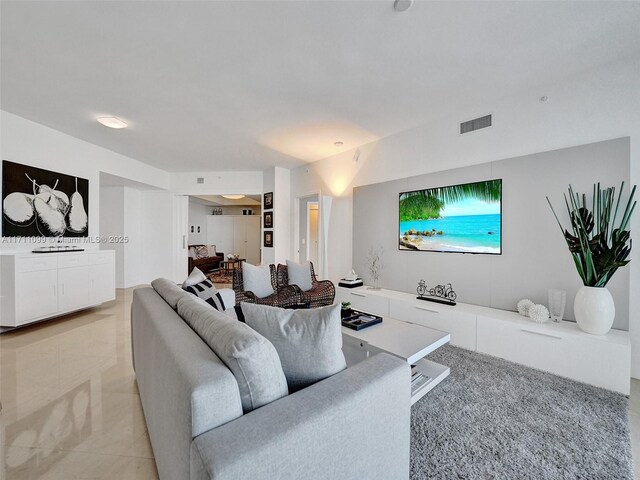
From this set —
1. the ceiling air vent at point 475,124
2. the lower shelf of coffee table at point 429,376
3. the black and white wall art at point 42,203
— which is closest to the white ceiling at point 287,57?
the ceiling air vent at point 475,124

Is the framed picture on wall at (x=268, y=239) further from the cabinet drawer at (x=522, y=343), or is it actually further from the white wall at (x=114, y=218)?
the cabinet drawer at (x=522, y=343)

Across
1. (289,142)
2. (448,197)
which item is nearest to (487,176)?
(448,197)

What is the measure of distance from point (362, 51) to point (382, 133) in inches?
74.1

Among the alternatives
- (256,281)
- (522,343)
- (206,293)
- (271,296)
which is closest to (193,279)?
(206,293)

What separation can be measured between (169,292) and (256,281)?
173 cm

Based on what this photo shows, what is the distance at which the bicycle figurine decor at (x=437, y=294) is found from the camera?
11.2ft

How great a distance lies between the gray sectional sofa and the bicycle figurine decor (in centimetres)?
242

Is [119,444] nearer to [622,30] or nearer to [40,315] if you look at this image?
[40,315]

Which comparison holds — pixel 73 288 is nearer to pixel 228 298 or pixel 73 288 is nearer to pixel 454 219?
pixel 228 298

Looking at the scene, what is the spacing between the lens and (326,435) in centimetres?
91

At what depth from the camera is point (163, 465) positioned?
117 cm

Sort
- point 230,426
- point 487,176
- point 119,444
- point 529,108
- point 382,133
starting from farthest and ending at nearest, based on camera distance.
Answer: point 382,133 → point 487,176 → point 529,108 → point 119,444 → point 230,426

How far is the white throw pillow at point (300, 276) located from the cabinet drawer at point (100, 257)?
2851 mm

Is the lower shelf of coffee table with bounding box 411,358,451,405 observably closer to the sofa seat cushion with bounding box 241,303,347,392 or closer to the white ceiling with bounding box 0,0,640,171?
the sofa seat cushion with bounding box 241,303,347,392
